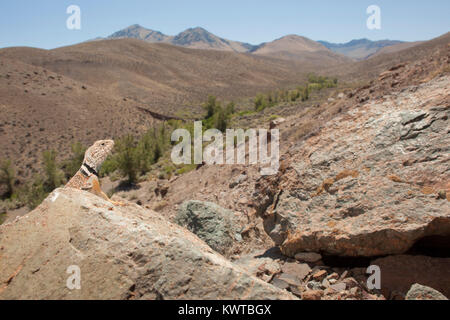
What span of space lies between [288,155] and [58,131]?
31.9m

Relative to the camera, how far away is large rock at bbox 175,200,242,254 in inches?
232

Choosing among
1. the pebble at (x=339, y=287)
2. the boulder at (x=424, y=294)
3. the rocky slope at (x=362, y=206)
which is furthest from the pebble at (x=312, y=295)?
the boulder at (x=424, y=294)

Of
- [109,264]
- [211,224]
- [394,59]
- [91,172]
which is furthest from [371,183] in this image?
[394,59]

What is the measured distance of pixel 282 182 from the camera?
5461mm

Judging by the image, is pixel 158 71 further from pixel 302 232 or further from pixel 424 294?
pixel 424 294

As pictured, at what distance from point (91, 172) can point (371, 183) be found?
14.5ft

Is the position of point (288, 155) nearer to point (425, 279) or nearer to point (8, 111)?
point (425, 279)

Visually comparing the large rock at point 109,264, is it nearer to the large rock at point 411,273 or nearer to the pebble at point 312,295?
the pebble at point 312,295

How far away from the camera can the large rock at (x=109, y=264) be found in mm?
2691

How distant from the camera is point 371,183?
4.36m

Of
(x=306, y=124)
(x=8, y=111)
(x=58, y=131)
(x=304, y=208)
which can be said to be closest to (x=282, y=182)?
(x=304, y=208)

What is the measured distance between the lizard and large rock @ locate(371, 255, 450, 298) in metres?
3.88

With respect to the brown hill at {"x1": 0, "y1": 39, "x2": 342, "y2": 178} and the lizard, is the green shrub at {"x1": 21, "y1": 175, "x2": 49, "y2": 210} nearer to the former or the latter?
the brown hill at {"x1": 0, "y1": 39, "x2": 342, "y2": 178}

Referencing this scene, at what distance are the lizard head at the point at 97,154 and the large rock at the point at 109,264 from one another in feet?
5.71
